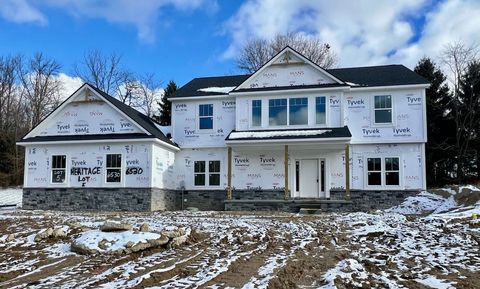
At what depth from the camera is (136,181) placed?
20.0m

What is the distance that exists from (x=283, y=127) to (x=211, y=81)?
574 cm

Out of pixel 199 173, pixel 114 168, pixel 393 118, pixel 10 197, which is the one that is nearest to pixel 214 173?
pixel 199 173

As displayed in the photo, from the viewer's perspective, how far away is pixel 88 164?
20.6m

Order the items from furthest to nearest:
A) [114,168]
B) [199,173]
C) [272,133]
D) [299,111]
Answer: [199,173] < [299,111] < [114,168] < [272,133]

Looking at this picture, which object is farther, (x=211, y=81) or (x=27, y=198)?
(x=211, y=81)

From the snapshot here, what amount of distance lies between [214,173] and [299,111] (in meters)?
5.00

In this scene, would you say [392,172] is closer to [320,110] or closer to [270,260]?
[320,110]

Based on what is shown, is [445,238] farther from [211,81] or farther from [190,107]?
[211,81]

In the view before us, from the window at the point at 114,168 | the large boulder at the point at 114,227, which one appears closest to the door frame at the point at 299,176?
the window at the point at 114,168

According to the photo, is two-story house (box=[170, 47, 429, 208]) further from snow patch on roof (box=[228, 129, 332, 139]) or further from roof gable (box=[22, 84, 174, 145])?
roof gable (box=[22, 84, 174, 145])

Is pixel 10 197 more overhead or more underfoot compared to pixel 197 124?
more underfoot

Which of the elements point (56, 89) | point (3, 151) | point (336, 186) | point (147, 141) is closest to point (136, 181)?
point (147, 141)

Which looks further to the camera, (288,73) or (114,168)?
(288,73)

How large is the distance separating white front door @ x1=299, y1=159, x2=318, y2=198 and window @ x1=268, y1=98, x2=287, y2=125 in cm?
220
